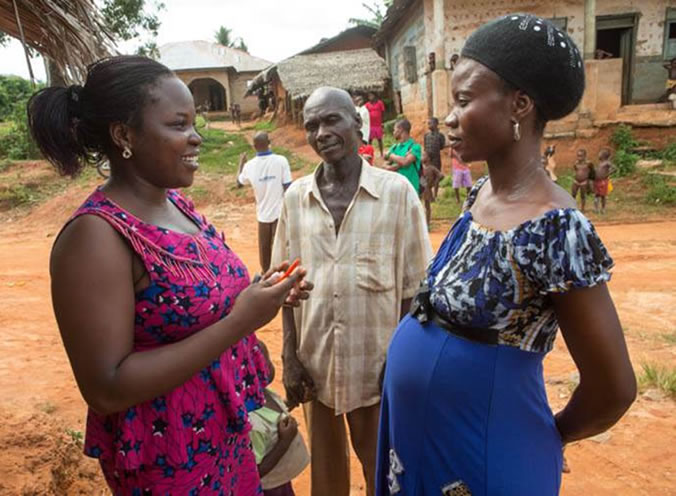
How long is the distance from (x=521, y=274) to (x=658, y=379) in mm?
3226

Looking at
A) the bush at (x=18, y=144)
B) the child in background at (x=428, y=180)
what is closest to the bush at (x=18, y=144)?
the bush at (x=18, y=144)

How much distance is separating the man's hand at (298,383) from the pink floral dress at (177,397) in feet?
2.39

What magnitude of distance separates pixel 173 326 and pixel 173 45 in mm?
35302

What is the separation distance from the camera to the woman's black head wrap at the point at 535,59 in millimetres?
1254

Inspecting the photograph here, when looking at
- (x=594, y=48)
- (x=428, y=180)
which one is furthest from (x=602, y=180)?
(x=594, y=48)

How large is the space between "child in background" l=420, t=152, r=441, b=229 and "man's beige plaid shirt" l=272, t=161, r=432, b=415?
6.67 metres

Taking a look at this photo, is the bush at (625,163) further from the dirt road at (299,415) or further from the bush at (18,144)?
the bush at (18,144)

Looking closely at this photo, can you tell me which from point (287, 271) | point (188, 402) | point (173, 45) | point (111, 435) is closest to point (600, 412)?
point (287, 271)

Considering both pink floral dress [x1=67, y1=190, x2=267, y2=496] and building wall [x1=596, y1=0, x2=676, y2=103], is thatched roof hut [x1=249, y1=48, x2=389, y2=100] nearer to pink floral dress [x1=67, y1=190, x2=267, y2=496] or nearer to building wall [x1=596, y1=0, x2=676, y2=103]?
building wall [x1=596, y1=0, x2=676, y2=103]

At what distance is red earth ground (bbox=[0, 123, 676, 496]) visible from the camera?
2.74 m

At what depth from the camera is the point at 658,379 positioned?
375 centimetres

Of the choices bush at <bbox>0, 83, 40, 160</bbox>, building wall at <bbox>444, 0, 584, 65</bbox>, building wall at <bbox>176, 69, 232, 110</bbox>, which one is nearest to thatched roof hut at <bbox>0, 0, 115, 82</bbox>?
building wall at <bbox>444, 0, 584, 65</bbox>

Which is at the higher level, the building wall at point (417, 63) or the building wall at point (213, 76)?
the building wall at point (213, 76)

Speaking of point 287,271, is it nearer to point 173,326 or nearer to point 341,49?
point 173,326
